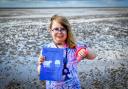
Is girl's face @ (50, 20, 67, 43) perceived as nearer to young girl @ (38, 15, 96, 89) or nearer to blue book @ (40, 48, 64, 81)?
young girl @ (38, 15, 96, 89)

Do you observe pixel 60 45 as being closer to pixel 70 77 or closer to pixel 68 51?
pixel 68 51

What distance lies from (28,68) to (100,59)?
2.52 meters

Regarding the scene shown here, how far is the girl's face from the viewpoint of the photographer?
12.4ft

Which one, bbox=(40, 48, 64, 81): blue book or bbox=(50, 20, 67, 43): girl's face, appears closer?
bbox=(40, 48, 64, 81): blue book

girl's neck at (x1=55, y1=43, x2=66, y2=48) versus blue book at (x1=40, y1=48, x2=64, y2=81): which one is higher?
girl's neck at (x1=55, y1=43, x2=66, y2=48)

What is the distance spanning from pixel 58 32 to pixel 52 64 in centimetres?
39

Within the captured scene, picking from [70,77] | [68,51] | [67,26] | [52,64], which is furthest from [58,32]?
[70,77]

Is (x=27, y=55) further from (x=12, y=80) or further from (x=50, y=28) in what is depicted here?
(x=50, y=28)

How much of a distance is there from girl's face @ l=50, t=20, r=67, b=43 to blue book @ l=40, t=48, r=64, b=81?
16cm

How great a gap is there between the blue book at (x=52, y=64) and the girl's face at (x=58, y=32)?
6.2 inches

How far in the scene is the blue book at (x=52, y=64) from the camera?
3670 mm

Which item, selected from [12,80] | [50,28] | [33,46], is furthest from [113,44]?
[50,28]

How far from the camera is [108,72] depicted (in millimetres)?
8805

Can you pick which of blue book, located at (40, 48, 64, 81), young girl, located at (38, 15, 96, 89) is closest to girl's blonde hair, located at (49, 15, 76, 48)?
young girl, located at (38, 15, 96, 89)
